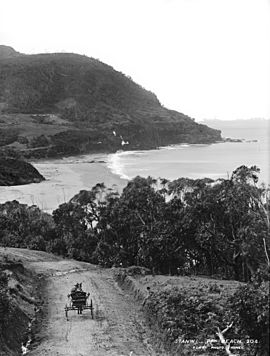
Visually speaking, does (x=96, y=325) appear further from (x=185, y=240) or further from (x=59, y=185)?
(x=59, y=185)

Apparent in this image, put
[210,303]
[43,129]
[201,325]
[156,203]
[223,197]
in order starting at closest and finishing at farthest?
[201,325] → [210,303] → [223,197] → [156,203] → [43,129]

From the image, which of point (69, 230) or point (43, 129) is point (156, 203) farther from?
point (43, 129)

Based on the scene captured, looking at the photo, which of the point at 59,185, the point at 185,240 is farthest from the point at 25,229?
the point at 59,185

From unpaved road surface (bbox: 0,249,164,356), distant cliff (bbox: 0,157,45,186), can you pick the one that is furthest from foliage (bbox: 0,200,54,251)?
distant cliff (bbox: 0,157,45,186)

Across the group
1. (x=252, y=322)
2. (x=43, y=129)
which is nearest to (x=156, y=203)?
(x=252, y=322)

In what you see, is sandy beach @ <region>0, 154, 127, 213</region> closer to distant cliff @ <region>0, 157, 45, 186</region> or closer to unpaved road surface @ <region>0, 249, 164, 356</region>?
distant cliff @ <region>0, 157, 45, 186</region>
